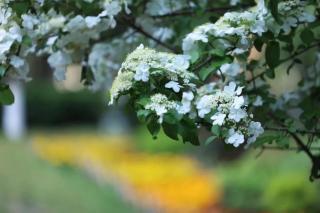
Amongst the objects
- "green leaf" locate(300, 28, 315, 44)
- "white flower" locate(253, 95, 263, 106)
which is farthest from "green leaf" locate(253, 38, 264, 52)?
"white flower" locate(253, 95, 263, 106)

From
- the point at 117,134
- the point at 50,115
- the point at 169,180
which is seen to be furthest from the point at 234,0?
the point at 50,115

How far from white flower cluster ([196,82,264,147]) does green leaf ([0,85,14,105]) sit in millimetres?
815

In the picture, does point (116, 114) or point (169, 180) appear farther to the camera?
point (116, 114)

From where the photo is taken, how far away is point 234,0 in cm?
302

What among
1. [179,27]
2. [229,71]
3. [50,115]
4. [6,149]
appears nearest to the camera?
[229,71]

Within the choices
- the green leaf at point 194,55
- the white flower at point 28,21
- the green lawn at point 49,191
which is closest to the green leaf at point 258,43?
the green leaf at point 194,55

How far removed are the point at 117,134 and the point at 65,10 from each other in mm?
14928

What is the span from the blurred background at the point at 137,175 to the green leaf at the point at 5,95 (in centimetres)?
46

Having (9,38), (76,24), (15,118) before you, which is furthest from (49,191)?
(15,118)

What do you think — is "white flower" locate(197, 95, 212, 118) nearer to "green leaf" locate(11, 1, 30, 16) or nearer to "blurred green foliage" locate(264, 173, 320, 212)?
"green leaf" locate(11, 1, 30, 16)

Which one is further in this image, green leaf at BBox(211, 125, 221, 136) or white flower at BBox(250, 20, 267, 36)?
white flower at BBox(250, 20, 267, 36)

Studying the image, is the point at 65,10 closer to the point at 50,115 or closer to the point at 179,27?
the point at 179,27

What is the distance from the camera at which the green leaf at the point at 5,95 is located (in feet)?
8.64

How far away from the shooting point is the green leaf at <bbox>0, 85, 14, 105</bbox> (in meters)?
2.63
